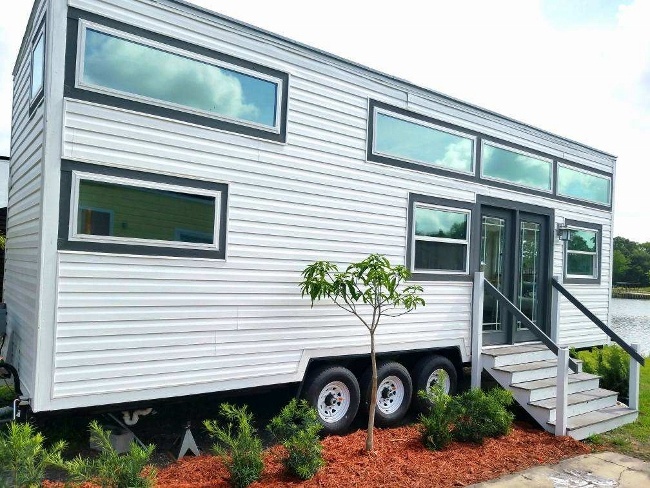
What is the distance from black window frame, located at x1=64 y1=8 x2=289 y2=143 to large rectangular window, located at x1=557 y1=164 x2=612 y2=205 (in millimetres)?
5582

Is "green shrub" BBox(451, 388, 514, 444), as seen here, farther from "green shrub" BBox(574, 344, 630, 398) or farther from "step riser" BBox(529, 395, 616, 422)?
"green shrub" BBox(574, 344, 630, 398)

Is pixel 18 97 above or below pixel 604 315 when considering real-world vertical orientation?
above

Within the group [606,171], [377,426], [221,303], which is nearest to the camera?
[221,303]

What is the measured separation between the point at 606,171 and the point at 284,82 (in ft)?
23.5

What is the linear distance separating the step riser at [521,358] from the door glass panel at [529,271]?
58 centimetres

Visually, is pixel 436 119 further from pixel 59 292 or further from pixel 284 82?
pixel 59 292

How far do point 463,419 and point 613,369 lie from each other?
3.69m

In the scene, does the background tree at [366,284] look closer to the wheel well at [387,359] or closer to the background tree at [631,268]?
the wheel well at [387,359]

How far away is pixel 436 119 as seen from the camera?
7.28 m

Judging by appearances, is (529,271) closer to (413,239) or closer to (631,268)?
(413,239)

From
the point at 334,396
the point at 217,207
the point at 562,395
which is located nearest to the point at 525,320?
the point at 562,395

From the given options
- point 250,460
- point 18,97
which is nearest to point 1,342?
point 18,97

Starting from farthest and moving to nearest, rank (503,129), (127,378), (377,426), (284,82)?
(503,129)
(377,426)
(284,82)
(127,378)

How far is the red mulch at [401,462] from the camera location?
4730 mm
